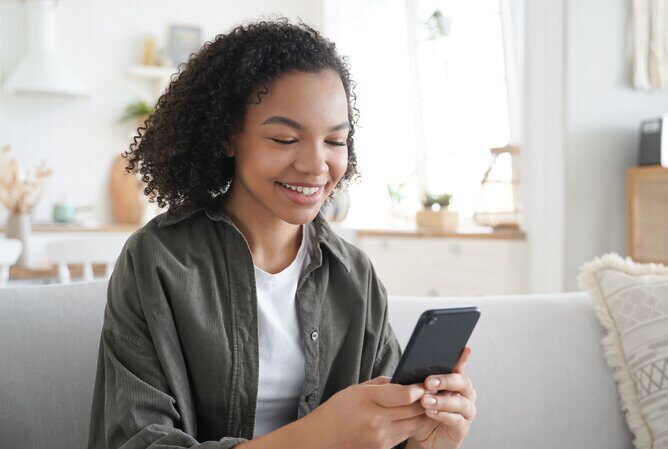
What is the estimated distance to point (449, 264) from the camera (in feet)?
13.2

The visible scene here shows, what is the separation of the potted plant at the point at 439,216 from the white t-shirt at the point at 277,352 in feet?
9.77

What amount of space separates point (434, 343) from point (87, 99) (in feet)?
15.8

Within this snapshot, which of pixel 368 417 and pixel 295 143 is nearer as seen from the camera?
pixel 368 417

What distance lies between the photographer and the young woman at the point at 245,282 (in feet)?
3.43

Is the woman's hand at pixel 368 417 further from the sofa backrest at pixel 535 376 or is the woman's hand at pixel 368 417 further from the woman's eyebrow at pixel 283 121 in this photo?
the sofa backrest at pixel 535 376

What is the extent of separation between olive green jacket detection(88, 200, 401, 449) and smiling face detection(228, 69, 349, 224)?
0.10 metres

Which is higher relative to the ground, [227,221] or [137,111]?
[137,111]

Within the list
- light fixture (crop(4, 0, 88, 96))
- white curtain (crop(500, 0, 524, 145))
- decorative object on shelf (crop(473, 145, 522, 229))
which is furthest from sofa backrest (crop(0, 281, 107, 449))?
light fixture (crop(4, 0, 88, 96))

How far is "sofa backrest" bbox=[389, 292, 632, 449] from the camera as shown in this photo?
1.65 metres

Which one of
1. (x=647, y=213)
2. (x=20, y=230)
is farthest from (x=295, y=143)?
(x=647, y=213)

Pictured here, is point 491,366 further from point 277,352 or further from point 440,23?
point 440,23

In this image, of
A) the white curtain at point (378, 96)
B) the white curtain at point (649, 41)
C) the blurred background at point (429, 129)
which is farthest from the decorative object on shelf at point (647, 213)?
the white curtain at point (378, 96)

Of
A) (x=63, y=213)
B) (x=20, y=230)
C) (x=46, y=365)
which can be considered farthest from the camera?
(x=63, y=213)

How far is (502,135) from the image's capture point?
4.61 meters
